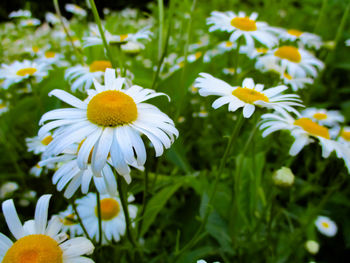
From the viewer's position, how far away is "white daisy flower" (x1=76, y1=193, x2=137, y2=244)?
0.85 m

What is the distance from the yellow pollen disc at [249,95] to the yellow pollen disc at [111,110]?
0.82 ft

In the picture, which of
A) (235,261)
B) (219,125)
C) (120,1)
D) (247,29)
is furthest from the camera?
(120,1)

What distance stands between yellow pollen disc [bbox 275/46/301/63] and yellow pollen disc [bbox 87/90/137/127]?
81cm

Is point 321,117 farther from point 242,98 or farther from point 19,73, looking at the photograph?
point 19,73

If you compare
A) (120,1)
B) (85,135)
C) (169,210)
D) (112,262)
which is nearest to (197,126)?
(169,210)

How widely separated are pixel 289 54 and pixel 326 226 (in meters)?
0.73

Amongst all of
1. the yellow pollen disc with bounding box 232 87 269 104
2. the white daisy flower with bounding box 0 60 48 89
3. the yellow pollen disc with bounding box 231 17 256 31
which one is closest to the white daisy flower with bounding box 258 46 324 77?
the yellow pollen disc with bounding box 231 17 256 31

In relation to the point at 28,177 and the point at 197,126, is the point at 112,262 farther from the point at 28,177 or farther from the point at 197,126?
the point at 197,126

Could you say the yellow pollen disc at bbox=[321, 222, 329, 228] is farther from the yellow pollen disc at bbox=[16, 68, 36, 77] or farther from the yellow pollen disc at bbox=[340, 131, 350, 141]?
the yellow pollen disc at bbox=[16, 68, 36, 77]

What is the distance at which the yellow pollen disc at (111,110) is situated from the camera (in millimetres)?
578

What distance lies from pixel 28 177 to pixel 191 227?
802 millimetres

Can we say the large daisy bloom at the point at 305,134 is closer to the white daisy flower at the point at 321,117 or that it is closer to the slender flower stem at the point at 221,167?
the slender flower stem at the point at 221,167

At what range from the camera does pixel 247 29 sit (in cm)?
110

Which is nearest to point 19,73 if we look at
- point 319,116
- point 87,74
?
point 87,74
